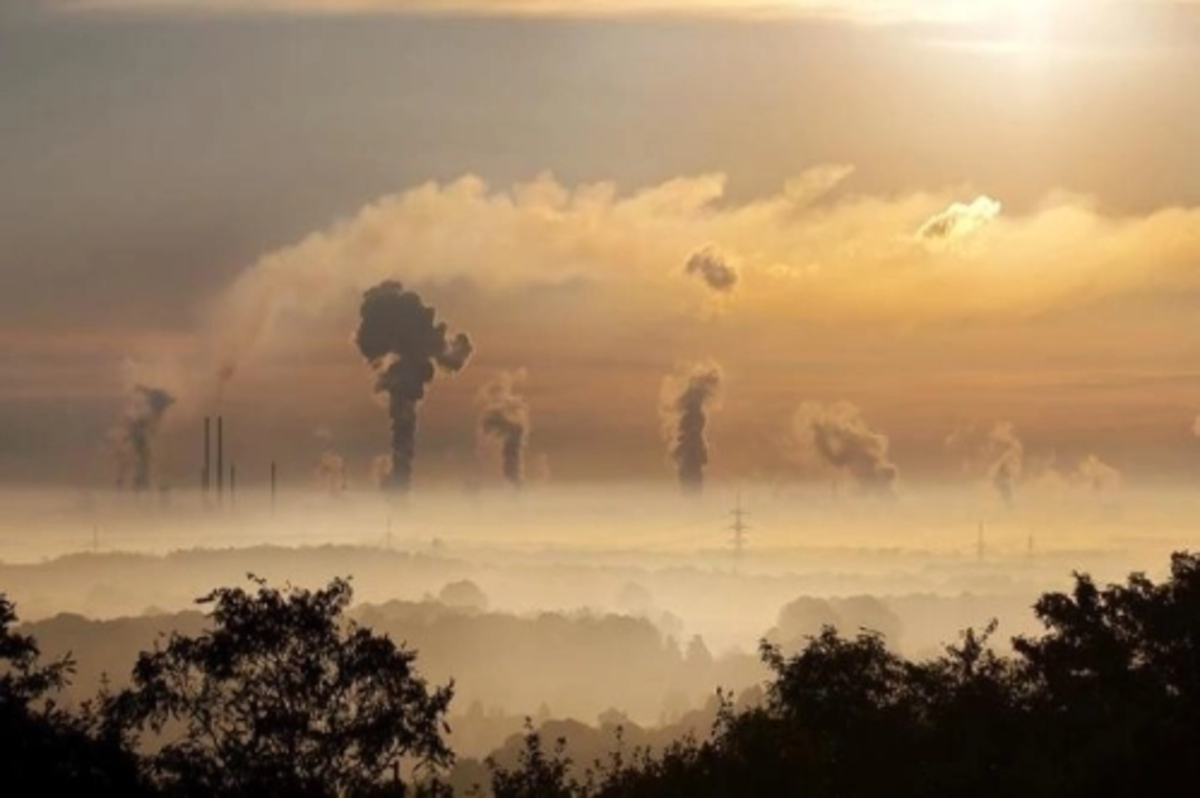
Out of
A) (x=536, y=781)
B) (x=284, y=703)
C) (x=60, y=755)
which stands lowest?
(x=536, y=781)

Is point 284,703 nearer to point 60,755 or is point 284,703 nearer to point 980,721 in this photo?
point 60,755

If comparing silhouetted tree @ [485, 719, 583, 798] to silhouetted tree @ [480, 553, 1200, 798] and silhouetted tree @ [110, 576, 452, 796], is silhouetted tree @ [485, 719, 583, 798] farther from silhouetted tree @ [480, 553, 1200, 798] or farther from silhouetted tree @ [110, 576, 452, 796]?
silhouetted tree @ [110, 576, 452, 796]

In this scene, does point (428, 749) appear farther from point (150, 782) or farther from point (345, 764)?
point (150, 782)

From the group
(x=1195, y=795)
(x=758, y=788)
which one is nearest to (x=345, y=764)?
(x=758, y=788)

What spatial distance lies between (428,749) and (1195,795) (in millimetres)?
33000

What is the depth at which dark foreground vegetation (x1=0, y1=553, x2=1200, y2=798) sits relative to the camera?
297 ft

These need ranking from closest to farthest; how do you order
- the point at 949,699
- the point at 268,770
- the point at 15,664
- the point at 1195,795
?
the point at 268,770 → the point at 15,664 → the point at 1195,795 → the point at 949,699

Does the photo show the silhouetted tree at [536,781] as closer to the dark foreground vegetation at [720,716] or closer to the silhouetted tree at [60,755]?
the dark foreground vegetation at [720,716]

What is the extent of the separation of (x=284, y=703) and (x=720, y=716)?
41.0m

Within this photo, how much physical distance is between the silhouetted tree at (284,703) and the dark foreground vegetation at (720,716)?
0.24ft

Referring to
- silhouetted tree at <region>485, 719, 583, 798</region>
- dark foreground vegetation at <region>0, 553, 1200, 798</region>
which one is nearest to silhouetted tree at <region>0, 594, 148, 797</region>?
dark foreground vegetation at <region>0, 553, 1200, 798</region>

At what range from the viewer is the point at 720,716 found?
128250 millimetres

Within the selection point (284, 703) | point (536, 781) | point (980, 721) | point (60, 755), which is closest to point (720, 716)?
point (980, 721)

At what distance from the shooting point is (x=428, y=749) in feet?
304
